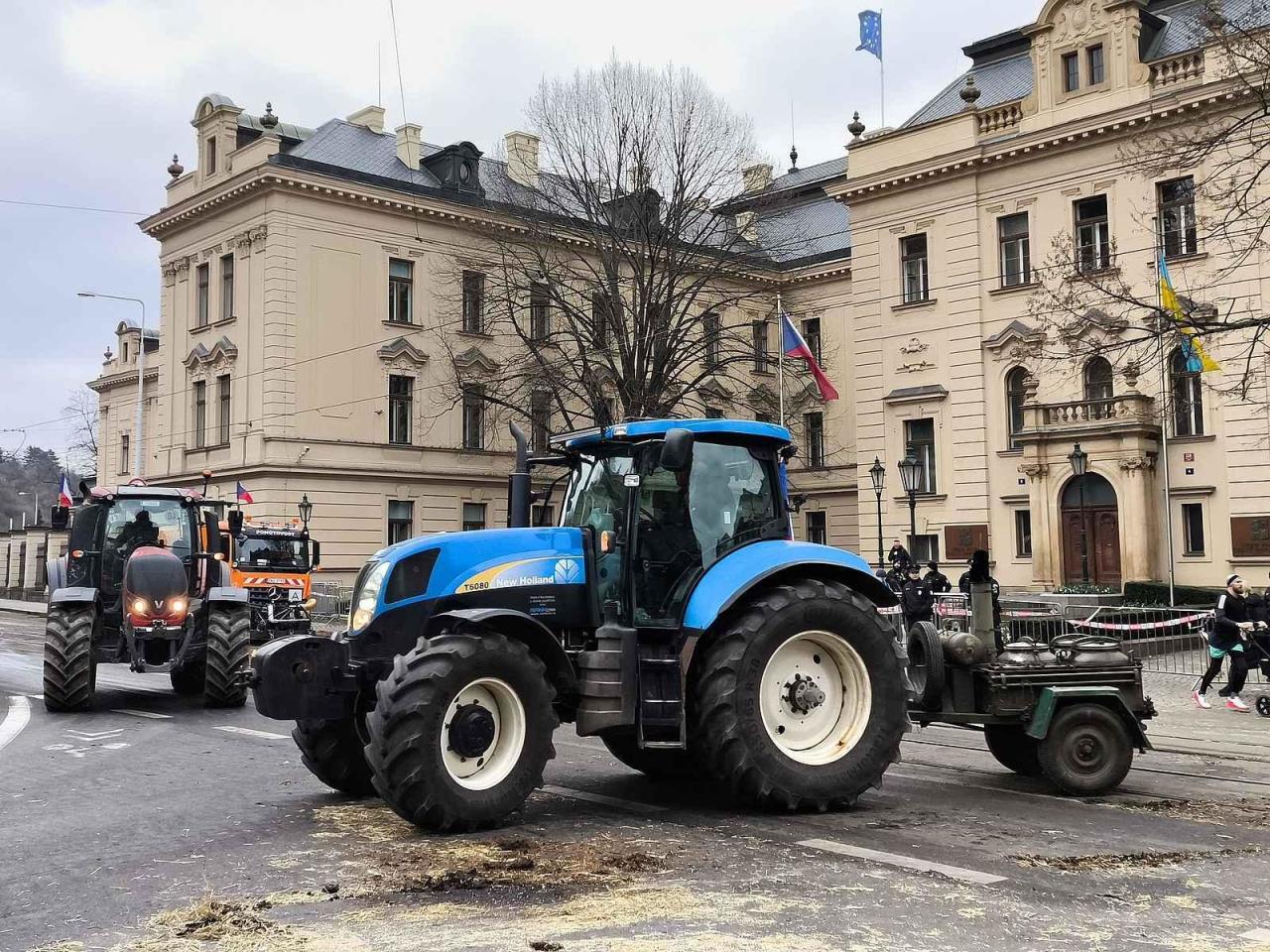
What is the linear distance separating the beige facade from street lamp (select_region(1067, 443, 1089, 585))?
24.6 inches

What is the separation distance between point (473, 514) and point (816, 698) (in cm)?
3691

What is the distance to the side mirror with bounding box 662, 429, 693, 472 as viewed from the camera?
27.1 feet

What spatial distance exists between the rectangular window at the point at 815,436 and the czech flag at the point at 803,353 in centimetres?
1917

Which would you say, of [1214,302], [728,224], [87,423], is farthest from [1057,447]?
[87,423]

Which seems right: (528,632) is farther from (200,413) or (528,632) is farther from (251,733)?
(200,413)

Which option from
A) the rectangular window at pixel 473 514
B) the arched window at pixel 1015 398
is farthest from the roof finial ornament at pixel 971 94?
the rectangular window at pixel 473 514

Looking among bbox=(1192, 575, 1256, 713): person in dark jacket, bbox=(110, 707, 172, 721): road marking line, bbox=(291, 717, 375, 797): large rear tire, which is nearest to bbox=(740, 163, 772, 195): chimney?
bbox=(1192, 575, 1256, 713): person in dark jacket

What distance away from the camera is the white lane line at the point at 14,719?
521 inches

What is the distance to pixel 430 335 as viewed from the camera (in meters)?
44.1

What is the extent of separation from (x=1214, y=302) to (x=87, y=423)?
277 feet

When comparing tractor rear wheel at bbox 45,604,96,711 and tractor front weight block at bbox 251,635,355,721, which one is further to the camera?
tractor rear wheel at bbox 45,604,96,711

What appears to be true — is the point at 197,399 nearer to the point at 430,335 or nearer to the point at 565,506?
the point at 430,335

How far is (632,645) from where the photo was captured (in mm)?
8508

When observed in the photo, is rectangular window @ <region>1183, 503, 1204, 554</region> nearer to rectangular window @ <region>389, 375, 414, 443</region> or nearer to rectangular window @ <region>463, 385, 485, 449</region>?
rectangular window @ <region>463, 385, 485, 449</region>
